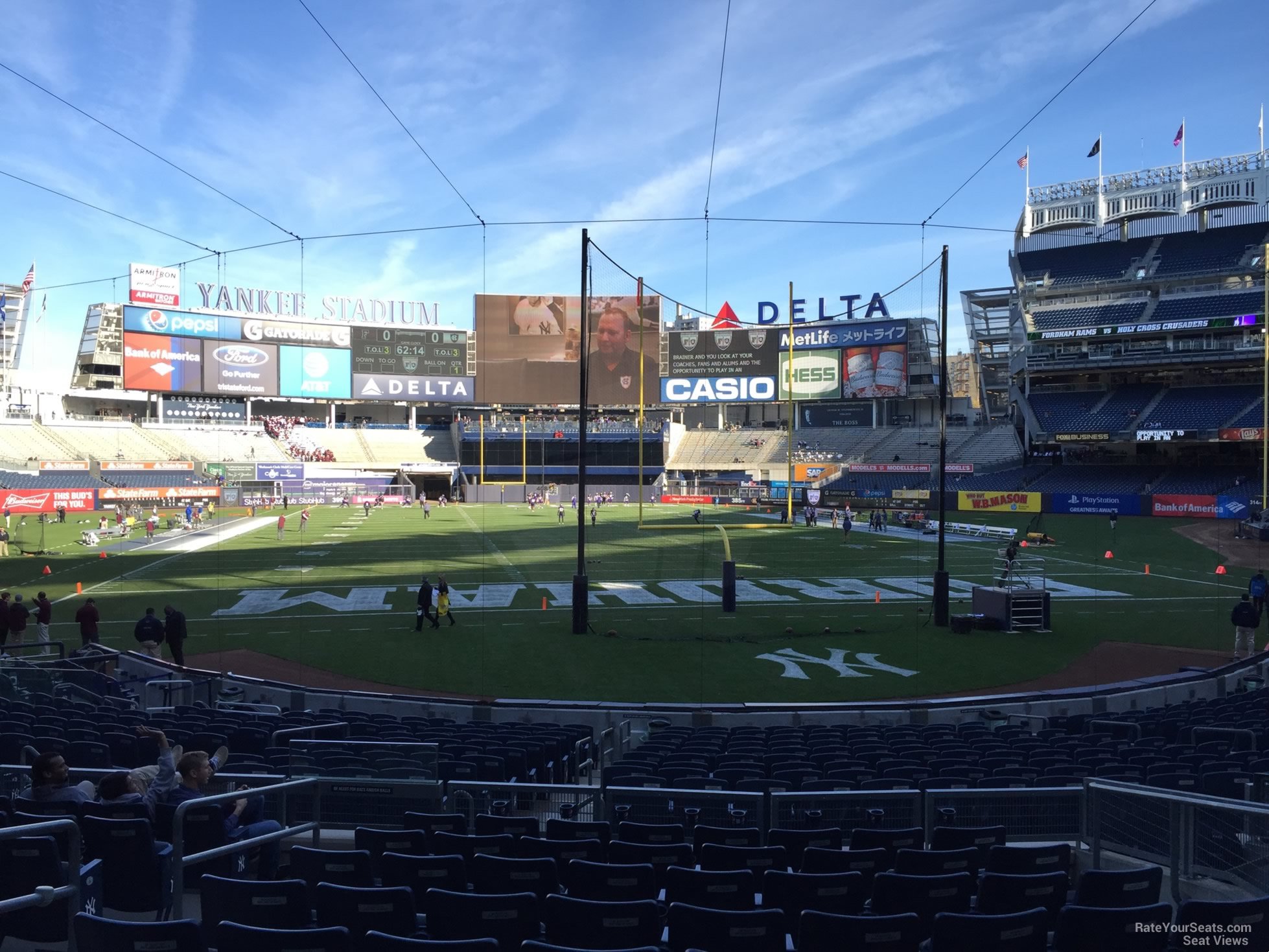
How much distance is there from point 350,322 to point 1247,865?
299 feet

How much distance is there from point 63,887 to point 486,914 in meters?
2.14

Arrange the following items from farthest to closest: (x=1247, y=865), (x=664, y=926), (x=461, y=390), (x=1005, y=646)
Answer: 1. (x=461, y=390)
2. (x=1005, y=646)
3. (x=1247, y=865)
4. (x=664, y=926)

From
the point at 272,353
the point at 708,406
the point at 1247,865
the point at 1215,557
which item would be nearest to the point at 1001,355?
the point at 708,406

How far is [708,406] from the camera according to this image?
93.0m

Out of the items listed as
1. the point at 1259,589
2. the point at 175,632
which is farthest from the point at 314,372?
the point at 1259,589

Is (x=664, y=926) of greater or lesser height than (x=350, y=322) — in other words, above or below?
below

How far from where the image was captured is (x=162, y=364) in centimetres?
7794

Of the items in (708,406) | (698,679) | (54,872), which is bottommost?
(698,679)

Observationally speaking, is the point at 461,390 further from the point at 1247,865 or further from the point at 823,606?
the point at 1247,865

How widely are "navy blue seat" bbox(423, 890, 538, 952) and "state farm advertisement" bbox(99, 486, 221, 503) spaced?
183 feet

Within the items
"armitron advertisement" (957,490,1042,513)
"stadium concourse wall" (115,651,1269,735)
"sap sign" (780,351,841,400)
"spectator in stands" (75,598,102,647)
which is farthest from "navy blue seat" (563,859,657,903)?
"sap sign" (780,351,841,400)

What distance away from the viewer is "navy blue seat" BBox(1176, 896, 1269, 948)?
3848 millimetres

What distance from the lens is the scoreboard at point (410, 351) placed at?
86.4 m

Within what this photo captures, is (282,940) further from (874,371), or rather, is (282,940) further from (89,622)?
(874,371)
